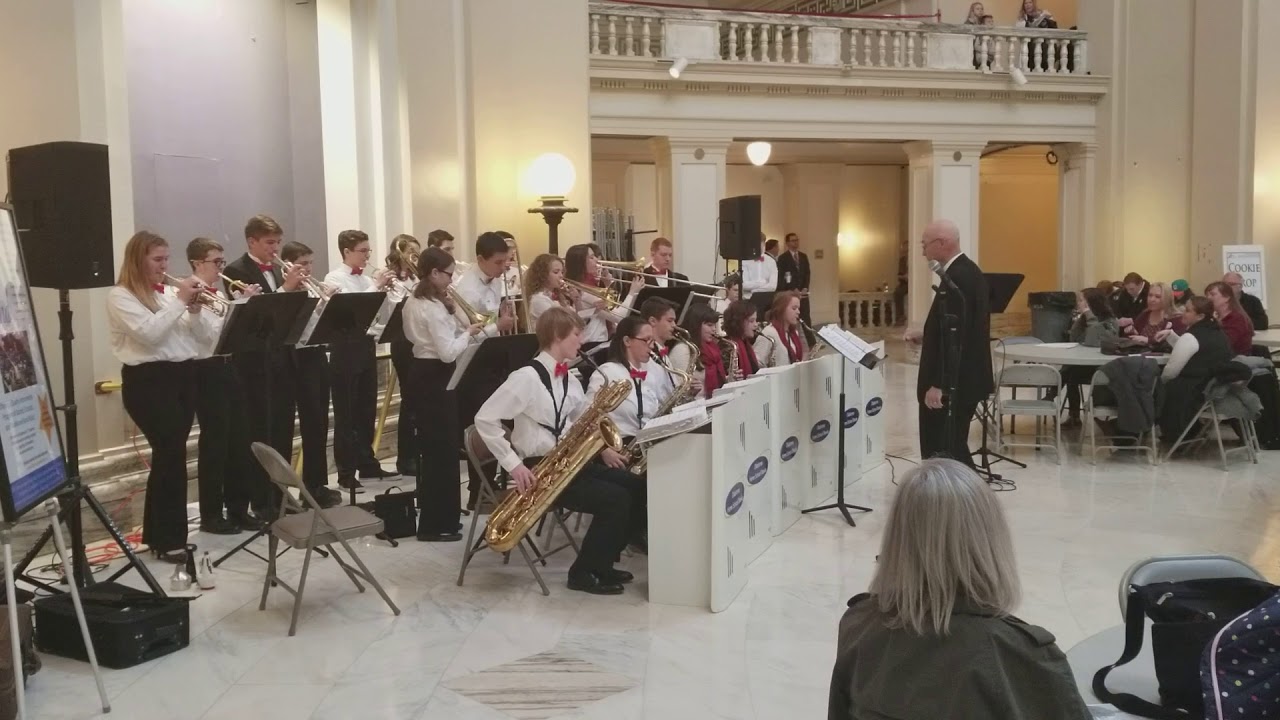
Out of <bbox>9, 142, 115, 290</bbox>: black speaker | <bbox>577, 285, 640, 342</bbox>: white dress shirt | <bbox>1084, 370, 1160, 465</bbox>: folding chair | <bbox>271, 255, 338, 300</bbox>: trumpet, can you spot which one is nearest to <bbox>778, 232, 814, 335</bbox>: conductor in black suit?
<bbox>1084, 370, 1160, 465</bbox>: folding chair

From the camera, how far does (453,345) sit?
648 centimetres

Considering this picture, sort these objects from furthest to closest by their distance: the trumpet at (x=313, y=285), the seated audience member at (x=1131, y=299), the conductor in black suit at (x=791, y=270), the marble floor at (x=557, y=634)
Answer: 1. the conductor in black suit at (x=791, y=270)
2. the seated audience member at (x=1131, y=299)
3. the trumpet at (x=313, y=285)
4. the marble floor at (x=557, y=634)

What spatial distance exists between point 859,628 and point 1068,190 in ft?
48.4

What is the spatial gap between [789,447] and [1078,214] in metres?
10.5

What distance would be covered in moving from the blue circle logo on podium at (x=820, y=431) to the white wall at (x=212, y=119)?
485 cm

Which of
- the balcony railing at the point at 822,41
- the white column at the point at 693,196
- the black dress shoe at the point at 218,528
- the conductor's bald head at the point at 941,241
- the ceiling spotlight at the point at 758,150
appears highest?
the balcony railing at the point at 822,41

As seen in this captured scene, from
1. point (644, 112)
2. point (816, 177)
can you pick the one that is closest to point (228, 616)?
point (644, 112)

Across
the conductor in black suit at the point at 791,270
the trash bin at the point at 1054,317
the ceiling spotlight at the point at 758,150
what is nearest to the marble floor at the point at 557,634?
the trash bin at the point at 1054,317

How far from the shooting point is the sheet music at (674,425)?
17.0ft

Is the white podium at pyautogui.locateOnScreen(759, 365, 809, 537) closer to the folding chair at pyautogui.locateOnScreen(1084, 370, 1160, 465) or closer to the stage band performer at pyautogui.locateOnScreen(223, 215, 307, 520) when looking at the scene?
the folding chair at pyautogui.locateOnScreen(1084, 370, 1160, 465)

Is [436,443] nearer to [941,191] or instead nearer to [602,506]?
[602,506]

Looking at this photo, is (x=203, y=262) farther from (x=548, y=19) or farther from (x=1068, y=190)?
(x=1068, y=190)

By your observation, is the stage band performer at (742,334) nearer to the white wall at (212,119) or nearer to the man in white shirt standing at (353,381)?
the man in white shirt standing at (353,381)

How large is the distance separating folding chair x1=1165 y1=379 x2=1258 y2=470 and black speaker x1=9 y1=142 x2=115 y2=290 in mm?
7318
